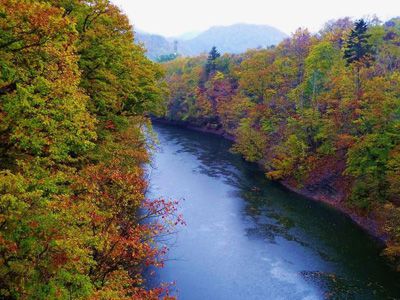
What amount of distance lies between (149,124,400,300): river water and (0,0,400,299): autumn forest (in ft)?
6.73

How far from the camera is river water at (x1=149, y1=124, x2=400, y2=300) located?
29.1m

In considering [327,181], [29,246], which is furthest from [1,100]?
[327,181]

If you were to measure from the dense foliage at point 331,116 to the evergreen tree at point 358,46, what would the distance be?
15cm

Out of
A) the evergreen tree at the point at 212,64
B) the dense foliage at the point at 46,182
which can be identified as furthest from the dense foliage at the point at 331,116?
the dense foliage at the point at 46,182

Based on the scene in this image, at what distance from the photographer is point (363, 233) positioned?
39781 mm

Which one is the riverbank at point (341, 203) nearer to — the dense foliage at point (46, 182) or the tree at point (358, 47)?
the tree at point (358, 47)

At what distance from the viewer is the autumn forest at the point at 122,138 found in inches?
493

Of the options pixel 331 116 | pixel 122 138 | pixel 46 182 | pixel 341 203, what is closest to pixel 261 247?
pixel 341 203

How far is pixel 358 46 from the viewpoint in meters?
60.8

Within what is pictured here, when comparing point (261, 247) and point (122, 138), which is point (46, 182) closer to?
point (122, 138)

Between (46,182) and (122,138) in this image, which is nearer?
(46,182)

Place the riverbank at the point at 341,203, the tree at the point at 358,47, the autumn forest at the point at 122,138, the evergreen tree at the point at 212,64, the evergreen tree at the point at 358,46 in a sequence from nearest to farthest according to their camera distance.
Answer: the autumn forest at the point at 122,138 → the riverbank at the point at 341,203 → the tree at the point at 358,47 → the evergreen tree at the point at 358,46 → the evergreen tree at the point at 212,64

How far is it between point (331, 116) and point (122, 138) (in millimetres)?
29522

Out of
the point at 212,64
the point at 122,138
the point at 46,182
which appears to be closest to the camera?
the point at 46,182
